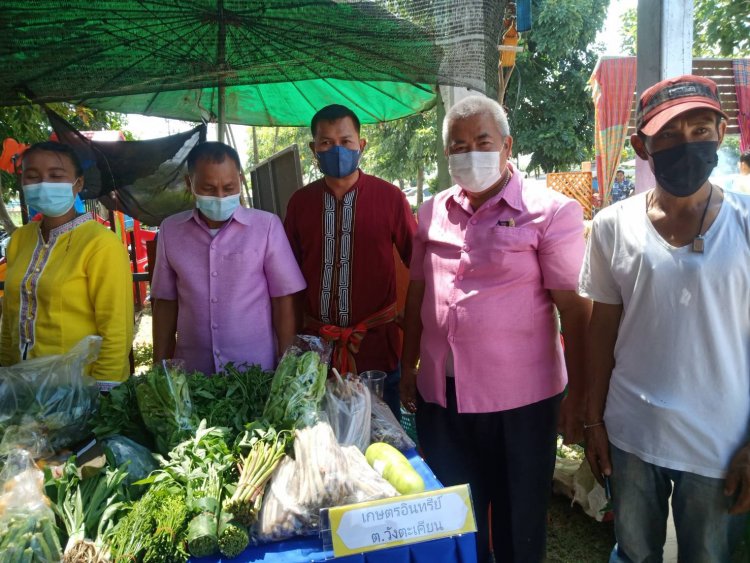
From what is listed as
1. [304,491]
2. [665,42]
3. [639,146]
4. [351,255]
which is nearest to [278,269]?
[351,255]

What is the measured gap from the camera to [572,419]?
2156 millimetres

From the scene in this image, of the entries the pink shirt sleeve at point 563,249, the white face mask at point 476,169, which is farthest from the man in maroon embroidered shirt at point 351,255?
the pink shirt sleeve at point 563,249

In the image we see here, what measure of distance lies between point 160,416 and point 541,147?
18.6 meters

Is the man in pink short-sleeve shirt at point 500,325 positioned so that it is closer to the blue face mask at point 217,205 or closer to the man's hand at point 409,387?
the man's hand at point 409,387

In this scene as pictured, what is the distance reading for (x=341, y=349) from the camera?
2719 millimetres

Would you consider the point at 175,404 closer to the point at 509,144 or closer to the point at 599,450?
the point at 599,450

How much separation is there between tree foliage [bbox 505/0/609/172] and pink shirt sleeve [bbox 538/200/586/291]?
1708cm

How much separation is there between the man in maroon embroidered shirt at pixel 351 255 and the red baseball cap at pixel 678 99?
1416mm

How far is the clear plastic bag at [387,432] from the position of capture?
1852 mm

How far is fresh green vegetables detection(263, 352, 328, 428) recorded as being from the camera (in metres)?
1.77

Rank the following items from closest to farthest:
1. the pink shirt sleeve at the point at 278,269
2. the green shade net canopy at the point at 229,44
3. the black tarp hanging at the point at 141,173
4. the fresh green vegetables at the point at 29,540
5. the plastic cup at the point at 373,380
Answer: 1. the fresh green vegetables at the point at 29,540
2. the plastic cup at the point at 373,380
3. the pink shirt sleeve at the point at 278,269
4. the green shade net canopy at the point at 229,44
5. the black tarp hanging at the point at 141,173

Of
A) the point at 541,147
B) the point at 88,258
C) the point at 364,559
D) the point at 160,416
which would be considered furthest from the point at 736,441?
the point at 541,147

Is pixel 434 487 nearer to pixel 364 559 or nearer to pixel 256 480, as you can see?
pixel 364 559

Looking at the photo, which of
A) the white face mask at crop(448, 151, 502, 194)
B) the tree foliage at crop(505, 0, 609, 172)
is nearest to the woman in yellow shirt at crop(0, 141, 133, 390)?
the white face mask at crop(448, 151, 502, 194)
